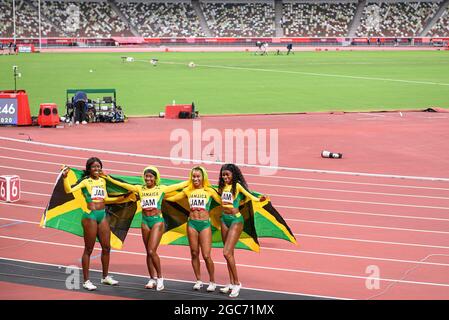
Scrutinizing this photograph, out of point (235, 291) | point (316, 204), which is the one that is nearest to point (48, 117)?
point (316, 204)

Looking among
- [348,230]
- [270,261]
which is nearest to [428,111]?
[348,230]

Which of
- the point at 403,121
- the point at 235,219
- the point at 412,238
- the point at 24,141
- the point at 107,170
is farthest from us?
the point at 403,121

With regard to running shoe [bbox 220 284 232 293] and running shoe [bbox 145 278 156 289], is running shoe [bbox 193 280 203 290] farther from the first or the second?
running shoe [bbox 145 278 156 289]

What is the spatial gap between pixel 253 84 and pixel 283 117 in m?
13.3

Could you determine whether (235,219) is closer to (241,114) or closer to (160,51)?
(241,114)

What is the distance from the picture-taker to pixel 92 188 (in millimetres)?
11164

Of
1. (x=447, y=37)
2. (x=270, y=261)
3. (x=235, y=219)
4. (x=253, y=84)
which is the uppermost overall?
(x=447, y=37)

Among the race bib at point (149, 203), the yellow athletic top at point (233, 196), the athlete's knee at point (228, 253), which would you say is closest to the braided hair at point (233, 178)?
the yellow athletic top at point (233, 196)

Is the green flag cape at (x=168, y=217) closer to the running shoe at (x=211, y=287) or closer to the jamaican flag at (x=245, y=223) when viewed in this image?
the jamaican flag at (x=245, y=223)

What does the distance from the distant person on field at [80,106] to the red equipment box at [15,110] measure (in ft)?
5.29

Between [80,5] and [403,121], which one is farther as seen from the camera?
[80,5]

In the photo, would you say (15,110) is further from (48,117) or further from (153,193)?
(153,193)

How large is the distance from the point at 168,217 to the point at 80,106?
59.2ft

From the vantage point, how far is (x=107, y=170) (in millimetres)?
20156
